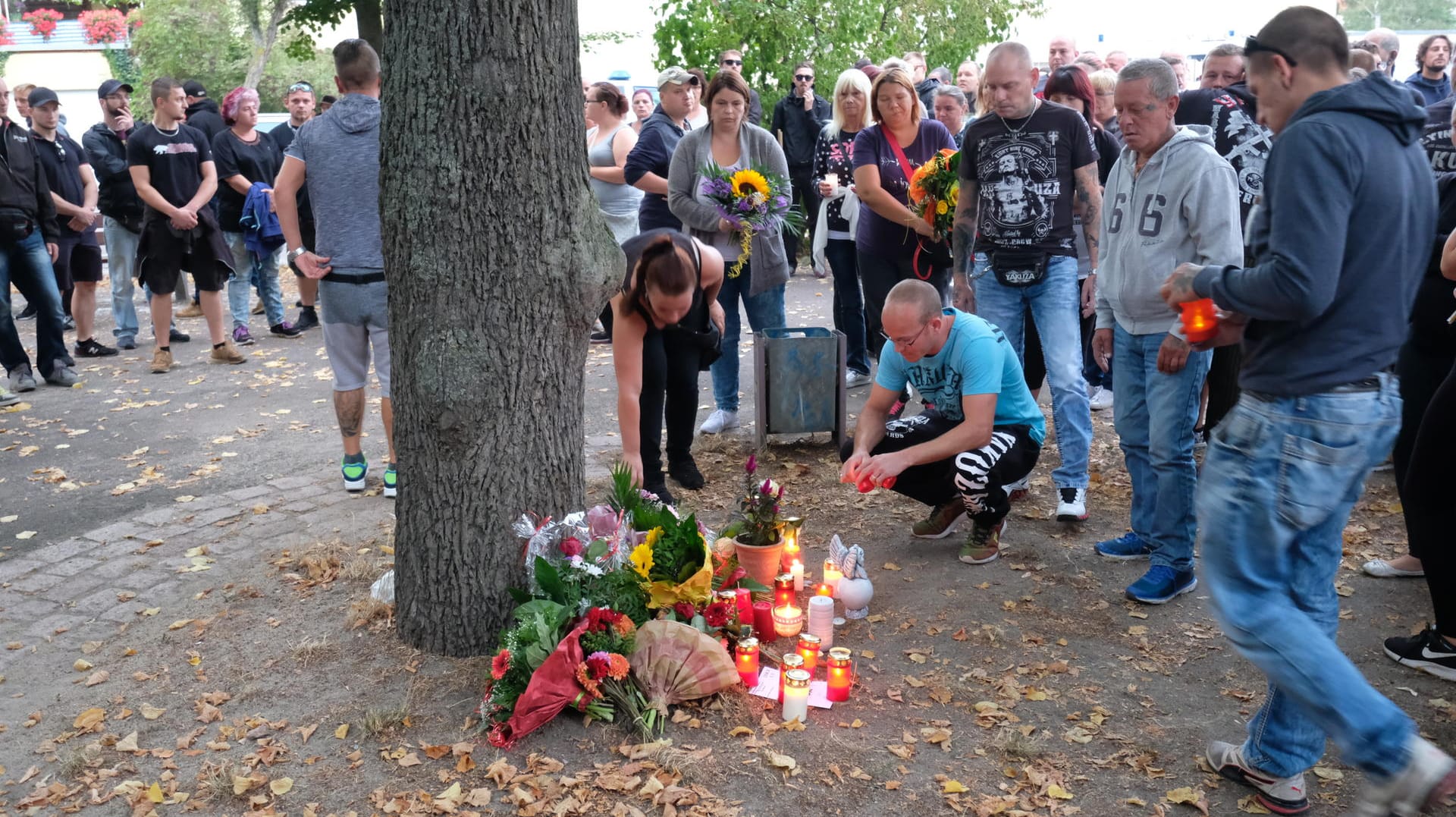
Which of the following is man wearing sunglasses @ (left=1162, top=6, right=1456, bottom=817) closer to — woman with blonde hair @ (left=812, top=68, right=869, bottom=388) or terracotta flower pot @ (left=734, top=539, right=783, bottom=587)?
terracotta flower pot @ (left=734, top=539, right=783, bottom=587)

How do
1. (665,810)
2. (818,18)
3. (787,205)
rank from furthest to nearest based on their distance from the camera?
(818,18) < (787,205) < (665,810)

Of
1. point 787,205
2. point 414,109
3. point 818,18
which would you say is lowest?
point 787,205

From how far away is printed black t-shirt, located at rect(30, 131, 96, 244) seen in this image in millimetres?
9625

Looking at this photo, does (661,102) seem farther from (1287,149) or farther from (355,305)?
(1287,149)

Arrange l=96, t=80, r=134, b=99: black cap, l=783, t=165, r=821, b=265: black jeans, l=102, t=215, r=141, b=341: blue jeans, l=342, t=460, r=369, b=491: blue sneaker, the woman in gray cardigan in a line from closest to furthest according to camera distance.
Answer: l=342, t=460, r=369, b=491: blue sneaker
the woman in gray cardigan
l=96, t=80, r=134, b=99: black cap
l=102, t=215, r=141, b=341: blue jeans
l=783, t=165, r=821, b=265: black jeans

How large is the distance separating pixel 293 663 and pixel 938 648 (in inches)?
92.7

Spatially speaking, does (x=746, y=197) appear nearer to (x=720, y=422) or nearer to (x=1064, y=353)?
(x=720, y=422)

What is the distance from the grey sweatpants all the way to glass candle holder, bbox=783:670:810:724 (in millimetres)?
2925

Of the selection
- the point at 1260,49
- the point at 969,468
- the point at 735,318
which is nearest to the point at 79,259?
the point at 735,318

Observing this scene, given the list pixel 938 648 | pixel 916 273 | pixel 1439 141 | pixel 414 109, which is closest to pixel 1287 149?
pixel 938 648

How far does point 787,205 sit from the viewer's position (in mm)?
6805

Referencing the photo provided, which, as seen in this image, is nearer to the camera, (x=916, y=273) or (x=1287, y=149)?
(x=1287, y=149)

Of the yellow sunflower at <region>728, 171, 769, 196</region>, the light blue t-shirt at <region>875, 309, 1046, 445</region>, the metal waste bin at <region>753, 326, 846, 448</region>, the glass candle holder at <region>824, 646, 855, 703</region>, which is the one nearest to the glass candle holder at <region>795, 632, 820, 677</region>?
the glass candle holder at <region>824, 646, 855, 703</region>

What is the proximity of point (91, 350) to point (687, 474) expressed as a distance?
271 inches
